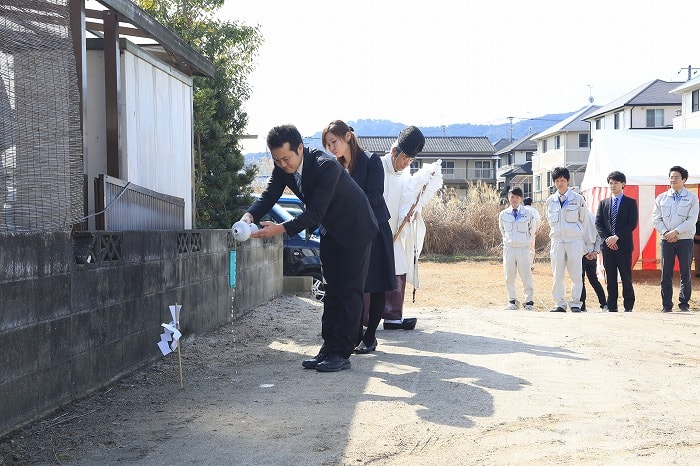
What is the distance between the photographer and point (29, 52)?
4594 millimetres

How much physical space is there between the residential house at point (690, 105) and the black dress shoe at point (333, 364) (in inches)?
1493

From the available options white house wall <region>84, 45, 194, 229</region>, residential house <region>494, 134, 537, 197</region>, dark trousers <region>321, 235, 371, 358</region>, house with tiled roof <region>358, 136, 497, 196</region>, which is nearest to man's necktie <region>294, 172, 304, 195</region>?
dark trousers <region>321, 235, 371, 358</region>

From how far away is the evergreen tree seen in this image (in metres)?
17.2

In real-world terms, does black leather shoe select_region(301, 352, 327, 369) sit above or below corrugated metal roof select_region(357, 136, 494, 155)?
below

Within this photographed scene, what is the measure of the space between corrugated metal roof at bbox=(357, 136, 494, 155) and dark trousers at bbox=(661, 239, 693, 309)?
61.0 m

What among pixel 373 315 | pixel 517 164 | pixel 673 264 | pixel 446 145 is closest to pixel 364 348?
pixel 373 315

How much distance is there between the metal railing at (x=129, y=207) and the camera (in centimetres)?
634

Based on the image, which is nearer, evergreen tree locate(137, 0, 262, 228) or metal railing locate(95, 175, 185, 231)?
metal railing locate(95, 175, 185, 231)

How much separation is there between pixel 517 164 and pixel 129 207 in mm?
80677

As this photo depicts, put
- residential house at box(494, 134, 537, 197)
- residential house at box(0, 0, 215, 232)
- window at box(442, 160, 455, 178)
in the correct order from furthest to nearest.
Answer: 1. residential house at box(494, 134, 537, 197)
2. window at box(442, 160, 455, 178)
3. residential house at box(0, 0, 215, 232)

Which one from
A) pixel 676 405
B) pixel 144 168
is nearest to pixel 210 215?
pixel 144 168

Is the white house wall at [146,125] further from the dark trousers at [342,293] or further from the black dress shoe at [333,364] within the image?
the black dress shoe at [333,364]

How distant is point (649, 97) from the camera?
52031 millimetres

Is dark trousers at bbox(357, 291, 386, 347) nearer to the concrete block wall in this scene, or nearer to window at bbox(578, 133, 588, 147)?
the concrete block wall
